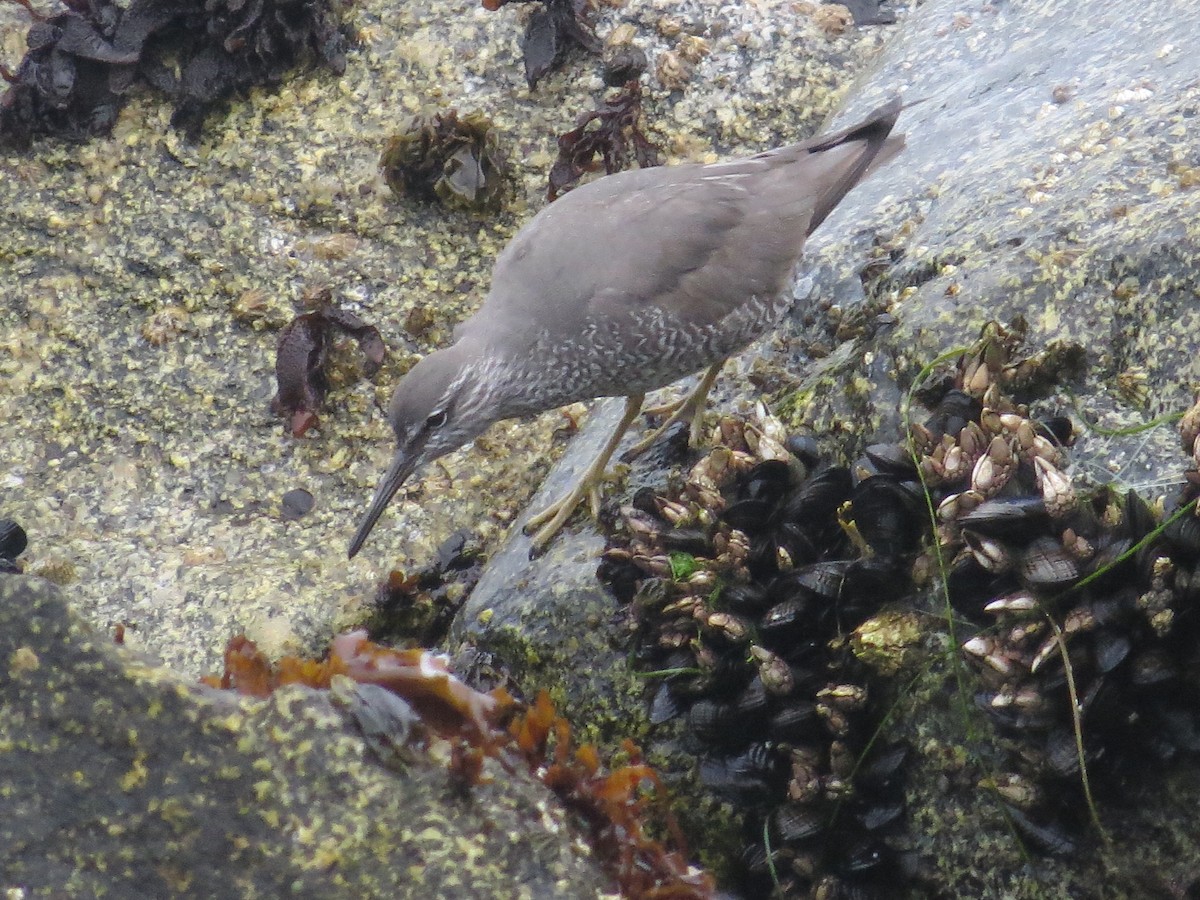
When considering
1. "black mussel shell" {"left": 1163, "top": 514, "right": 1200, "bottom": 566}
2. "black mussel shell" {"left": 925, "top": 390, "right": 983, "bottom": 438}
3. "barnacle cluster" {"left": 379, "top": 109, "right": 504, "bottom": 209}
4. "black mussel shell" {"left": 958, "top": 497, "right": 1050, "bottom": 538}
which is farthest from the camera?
"barnacle cluster" {"left": 379, "top": 109, "right": 504, "bottom": 209}

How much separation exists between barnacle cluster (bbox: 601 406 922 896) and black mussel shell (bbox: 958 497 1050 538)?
0.28m

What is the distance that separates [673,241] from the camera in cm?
412

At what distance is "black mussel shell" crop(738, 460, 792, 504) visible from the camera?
3.33 meters

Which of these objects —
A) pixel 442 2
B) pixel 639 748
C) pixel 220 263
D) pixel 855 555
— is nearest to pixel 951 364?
pixel 855 555

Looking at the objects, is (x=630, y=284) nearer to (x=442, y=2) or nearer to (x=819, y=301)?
(x=819, y=301)

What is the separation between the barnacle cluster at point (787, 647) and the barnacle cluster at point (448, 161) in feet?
7.05

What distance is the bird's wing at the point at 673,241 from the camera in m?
4.07

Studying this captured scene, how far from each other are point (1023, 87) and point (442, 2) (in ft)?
8.91

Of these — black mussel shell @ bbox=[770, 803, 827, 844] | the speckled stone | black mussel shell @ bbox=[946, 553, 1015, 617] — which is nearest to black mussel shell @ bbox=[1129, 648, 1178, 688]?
black mussel shell @ bbox=[946, 553, 1015, 617]

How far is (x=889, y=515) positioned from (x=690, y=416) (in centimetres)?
131

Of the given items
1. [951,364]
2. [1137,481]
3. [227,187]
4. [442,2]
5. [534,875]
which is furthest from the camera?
[442,2]

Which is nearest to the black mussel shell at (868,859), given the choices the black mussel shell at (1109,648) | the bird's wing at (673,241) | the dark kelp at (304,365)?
the black mussel shell at (1109,648)

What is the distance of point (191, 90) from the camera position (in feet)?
16.8

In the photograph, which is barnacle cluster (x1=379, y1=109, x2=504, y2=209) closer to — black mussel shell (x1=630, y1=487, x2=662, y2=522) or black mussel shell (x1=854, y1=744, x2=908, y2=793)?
black mussel shell (x1=630, y1=487, x2=662, y2=522)
